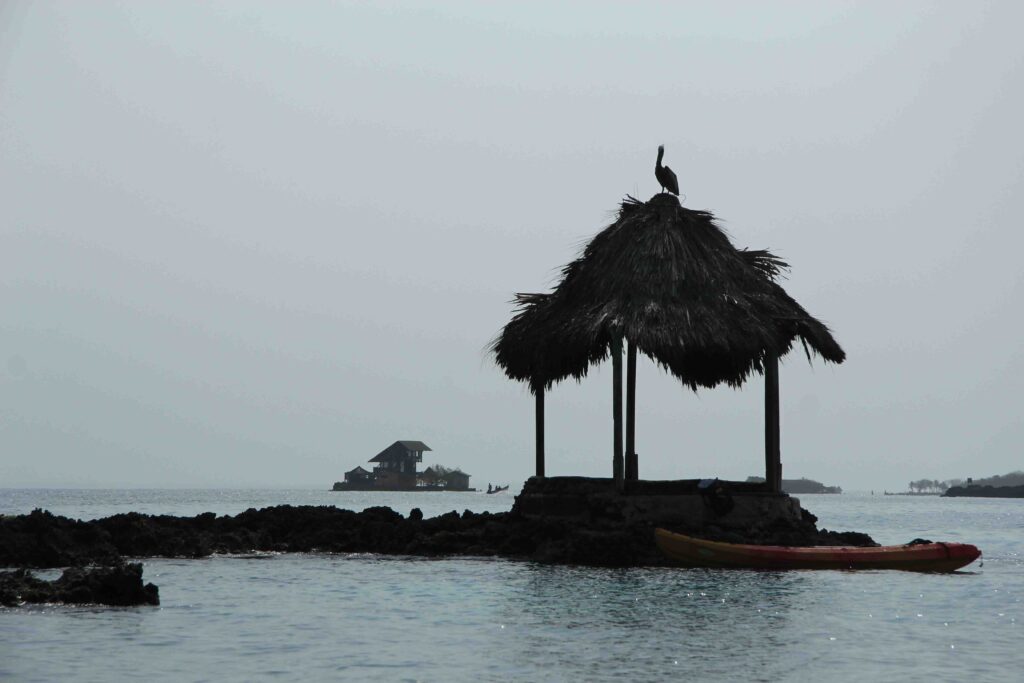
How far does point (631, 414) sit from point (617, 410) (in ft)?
10.6

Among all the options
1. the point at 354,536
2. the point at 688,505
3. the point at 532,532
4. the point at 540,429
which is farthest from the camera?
the point at 540,429

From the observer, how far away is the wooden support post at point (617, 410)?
30.2 metres

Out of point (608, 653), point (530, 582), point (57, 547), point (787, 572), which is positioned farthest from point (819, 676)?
point (57, 547)

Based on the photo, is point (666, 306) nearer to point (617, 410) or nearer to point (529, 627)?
point (617, 410)

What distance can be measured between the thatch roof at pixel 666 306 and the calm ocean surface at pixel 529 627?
15.2ft

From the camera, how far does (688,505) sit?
97.7 feet

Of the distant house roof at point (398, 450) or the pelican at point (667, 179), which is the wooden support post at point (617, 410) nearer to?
the pelican at point (667, 179)

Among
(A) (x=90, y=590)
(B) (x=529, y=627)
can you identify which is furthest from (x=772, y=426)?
(A) (x=90, y=590)

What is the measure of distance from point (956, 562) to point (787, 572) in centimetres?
340

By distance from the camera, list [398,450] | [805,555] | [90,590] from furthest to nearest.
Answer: [398,450], [805,555], [90,590]

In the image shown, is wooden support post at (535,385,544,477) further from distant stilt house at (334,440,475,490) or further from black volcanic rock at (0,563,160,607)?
distant stilt house at (334,440,475,490)

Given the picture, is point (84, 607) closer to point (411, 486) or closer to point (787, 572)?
point (787, 572)

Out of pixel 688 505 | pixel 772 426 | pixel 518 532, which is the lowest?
pixel 518 532

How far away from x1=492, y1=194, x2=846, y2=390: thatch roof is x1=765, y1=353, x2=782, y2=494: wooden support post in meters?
0.43
